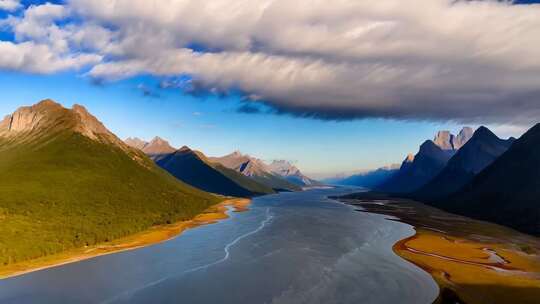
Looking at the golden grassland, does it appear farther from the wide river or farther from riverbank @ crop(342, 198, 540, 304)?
the wide river

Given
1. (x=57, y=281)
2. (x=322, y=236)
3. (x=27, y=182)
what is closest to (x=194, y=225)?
(x=322, y=236)

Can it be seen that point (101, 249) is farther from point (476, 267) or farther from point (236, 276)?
point (476, 267)

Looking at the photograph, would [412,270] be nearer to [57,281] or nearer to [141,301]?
[141,301]

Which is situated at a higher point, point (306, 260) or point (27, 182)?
point (27, 182)

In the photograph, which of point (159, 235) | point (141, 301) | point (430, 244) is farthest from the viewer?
point (159, 235)

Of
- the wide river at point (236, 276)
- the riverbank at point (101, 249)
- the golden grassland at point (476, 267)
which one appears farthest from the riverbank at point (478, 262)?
the riverbank at point (101, 249)

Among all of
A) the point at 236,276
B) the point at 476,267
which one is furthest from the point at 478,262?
the point at 236,276
